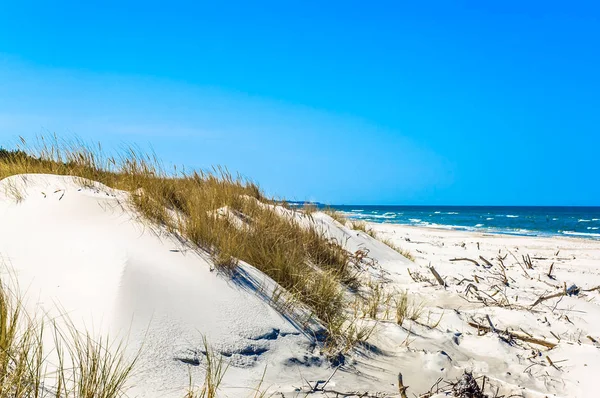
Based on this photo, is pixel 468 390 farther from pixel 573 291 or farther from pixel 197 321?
pixel 573 291

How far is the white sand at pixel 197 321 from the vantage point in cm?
229

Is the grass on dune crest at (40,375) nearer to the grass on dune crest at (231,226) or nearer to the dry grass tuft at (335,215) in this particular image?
the grass on dune crest at (231,226)

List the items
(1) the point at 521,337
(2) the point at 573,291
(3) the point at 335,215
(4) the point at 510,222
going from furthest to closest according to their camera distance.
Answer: (4) the point at 510,222 < (3) the point at 335,215 < (2) the point at 573,291 < (1) the point at 521,337

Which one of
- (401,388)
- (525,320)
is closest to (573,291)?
(525,320)

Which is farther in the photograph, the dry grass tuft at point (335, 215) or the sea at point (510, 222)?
the sea at point (510, 222)

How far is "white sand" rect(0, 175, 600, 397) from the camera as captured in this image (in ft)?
7.51

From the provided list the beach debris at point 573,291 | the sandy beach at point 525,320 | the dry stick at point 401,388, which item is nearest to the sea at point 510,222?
the sandy beach at point 525,320

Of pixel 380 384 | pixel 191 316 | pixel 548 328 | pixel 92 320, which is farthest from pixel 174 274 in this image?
pixel 548 328

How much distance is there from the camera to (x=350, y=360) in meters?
2.66

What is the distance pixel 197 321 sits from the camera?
2.52 m

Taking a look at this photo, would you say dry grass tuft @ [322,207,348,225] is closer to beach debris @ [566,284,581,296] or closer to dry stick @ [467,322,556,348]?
beach debris @ [566,284,581,296]

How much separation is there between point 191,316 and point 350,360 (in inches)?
40.9

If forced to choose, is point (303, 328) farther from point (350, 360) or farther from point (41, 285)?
point (41, 285)

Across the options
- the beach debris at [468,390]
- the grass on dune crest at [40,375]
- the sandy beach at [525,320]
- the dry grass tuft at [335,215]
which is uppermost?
the dry grass tuft at [335,215]
